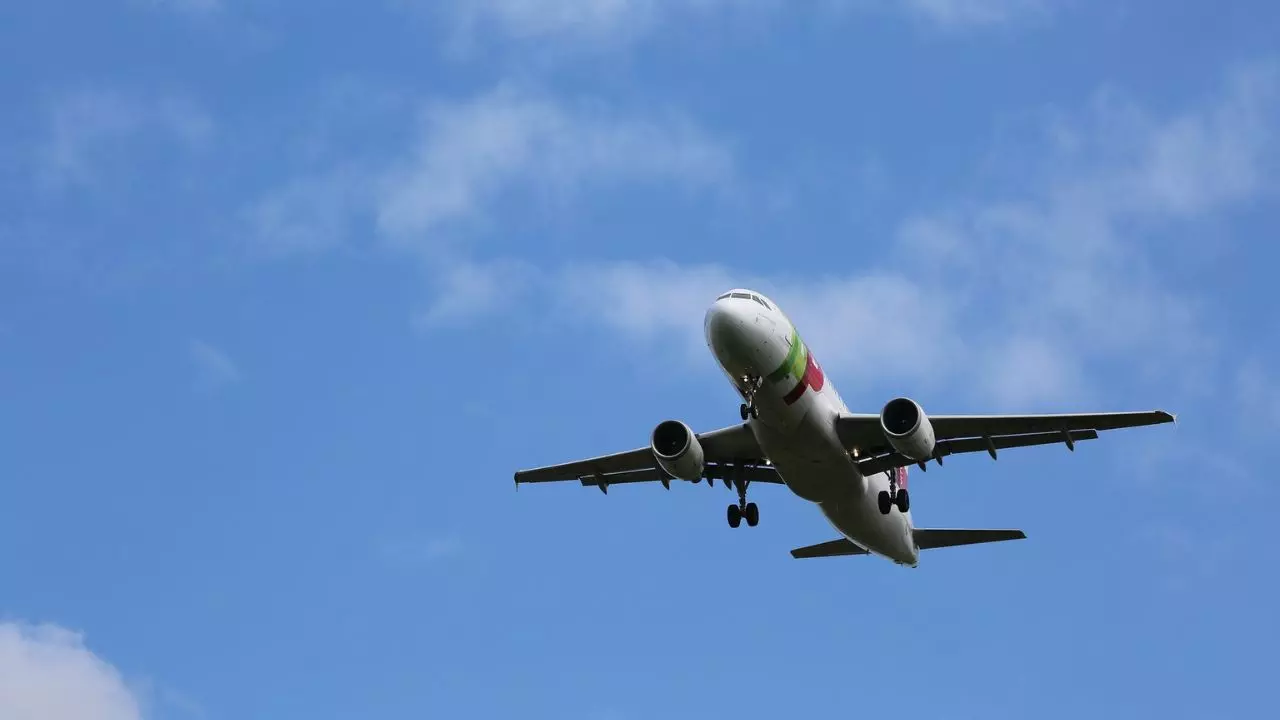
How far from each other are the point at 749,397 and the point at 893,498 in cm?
628

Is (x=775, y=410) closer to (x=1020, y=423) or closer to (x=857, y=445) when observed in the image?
(x=857, y=445)

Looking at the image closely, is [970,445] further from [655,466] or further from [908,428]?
[655,466]

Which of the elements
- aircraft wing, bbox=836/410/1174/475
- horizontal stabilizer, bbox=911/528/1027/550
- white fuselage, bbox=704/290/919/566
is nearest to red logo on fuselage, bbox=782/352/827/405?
white fuselage, bbox=704/290/919/566

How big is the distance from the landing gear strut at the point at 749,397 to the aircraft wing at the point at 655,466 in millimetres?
3421

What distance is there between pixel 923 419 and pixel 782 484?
27.1 feet

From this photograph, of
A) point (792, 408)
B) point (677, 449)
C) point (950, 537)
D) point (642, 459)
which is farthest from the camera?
point (950, 537)

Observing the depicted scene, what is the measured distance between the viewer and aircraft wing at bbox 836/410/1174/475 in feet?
152

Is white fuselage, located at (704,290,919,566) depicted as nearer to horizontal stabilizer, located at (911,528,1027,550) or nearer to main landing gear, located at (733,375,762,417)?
main landing gear, located at (733,375,762,417)

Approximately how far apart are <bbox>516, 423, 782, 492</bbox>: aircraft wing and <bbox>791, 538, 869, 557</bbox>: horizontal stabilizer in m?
5.67

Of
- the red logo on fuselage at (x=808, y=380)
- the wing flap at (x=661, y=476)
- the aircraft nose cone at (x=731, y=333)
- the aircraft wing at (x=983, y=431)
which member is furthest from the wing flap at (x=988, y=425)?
the aircraft nose cone at (x=731, y=333)

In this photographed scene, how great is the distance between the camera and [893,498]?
4791 centimetres

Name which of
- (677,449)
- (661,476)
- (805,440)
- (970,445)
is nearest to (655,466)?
(661,476)

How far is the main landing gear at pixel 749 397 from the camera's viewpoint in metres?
43.5

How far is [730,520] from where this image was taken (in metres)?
49.7
